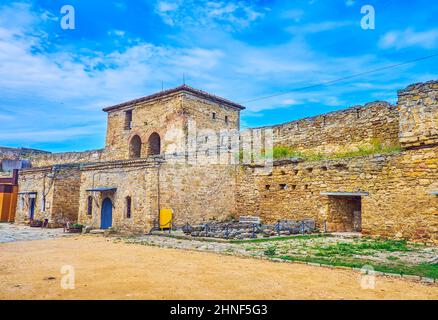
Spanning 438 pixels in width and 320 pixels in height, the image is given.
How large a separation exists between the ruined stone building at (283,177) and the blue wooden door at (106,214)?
5cm

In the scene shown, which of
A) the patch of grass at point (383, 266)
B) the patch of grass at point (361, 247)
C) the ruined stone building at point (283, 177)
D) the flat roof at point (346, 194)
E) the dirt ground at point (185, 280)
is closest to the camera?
the dirt ground at point (185, 280)

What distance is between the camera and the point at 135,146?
986 inches

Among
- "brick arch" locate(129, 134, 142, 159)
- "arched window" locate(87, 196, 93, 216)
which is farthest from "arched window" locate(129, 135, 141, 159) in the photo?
"arched window" locate(87, 196, 93, 216)

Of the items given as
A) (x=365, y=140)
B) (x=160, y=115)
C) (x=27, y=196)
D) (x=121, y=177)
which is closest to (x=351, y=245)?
Result: (x=365, y=140)

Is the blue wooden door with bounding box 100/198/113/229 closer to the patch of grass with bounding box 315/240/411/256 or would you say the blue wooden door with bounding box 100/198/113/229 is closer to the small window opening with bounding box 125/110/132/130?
the small window opening with bounding box 125/110/132/130

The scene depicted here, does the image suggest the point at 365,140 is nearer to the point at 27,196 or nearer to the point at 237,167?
the point at 237,167

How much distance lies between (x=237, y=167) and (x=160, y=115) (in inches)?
303

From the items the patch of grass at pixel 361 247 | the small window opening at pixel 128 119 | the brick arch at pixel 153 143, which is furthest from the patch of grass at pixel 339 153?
the small window opening at pixel 128 119

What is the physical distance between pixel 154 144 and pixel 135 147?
1867 mm

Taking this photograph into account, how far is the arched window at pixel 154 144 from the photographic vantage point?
23.6 meters

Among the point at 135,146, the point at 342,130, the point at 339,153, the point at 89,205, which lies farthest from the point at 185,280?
the point at 135,146

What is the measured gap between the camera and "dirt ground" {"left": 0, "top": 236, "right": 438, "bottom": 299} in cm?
522

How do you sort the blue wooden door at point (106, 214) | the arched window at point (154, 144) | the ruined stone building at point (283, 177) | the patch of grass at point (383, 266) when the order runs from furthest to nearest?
the arched window at point (154, 144), the blue wooden door at point (106, 214), the ruined stone building at point (283, 177), the patch of grass at point (383, 266)

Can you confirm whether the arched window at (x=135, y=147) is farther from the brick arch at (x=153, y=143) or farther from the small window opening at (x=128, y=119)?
the brick arch at (x=153, y=143)
